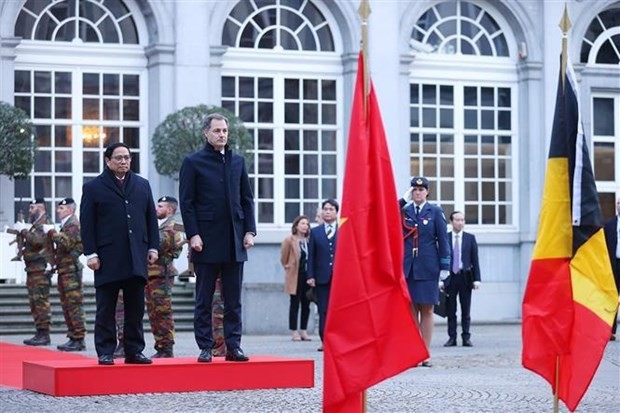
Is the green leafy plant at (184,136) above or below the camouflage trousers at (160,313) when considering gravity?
above

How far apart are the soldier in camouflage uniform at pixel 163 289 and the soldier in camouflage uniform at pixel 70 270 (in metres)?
2.52

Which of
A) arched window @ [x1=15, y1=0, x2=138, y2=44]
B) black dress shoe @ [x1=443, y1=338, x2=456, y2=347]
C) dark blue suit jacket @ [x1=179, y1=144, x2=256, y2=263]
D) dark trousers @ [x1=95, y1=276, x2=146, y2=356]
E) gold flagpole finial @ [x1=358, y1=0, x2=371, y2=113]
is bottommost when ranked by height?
black dress shoe @ [x1=443, y1=338, x2=456, y2=347]

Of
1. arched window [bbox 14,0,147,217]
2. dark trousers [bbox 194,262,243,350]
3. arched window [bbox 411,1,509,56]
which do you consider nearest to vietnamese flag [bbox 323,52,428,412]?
dark trousers [bbox 194,262,243,350]

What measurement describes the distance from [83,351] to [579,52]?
14145 millimetres

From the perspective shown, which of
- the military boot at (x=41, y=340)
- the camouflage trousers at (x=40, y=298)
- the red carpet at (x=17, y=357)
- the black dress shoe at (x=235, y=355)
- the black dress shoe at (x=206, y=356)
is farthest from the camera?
the camouflage trousers at (x=40, y=298)

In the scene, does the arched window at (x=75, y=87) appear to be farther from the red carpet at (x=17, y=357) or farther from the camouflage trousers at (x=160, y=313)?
the camouflage trousers at (x=160, y=313)

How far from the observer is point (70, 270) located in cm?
1748

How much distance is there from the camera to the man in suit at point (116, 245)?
38.0 ft

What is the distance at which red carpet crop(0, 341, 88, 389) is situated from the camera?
13.1m

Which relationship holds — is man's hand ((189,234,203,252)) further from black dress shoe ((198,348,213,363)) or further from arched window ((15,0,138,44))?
arched window ((15,0,138,44))

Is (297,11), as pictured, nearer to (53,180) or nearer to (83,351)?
(53,180)

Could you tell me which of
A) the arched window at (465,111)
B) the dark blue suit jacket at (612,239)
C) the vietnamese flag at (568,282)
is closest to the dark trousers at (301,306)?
the dark blue suit jacket at (612,239)

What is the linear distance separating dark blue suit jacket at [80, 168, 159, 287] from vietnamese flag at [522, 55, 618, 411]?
11.3 feet

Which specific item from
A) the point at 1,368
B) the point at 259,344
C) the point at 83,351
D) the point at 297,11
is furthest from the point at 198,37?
the point at 1,368
